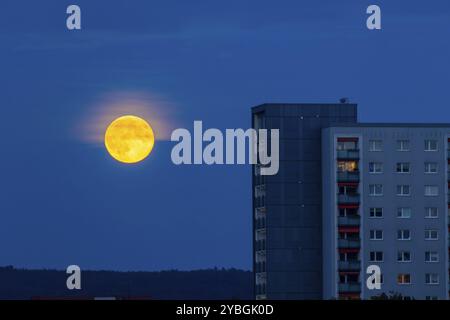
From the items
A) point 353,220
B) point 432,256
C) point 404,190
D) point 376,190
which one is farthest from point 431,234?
point 353,220

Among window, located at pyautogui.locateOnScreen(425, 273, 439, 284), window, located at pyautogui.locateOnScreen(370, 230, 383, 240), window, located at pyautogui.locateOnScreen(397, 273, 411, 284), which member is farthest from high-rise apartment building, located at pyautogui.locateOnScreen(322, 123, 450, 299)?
window, located at pyautogui.locateOnScreen(397, 273, 411, 284)

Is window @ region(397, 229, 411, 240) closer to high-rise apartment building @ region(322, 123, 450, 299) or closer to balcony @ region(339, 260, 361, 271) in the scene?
high-rise apartment building @ region(322, 123, 450, 299)

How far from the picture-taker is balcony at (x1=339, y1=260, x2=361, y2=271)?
7756 inches

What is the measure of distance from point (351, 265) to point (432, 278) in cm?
1199

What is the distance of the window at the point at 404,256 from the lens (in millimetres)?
194750

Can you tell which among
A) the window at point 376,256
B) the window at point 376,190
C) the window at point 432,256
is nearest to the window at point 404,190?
the window at point 376,190

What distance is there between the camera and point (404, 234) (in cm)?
19650

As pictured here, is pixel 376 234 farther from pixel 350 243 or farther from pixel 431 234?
pixel 431 234

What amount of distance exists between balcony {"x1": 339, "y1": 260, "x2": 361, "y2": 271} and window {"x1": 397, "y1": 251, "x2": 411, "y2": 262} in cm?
629
